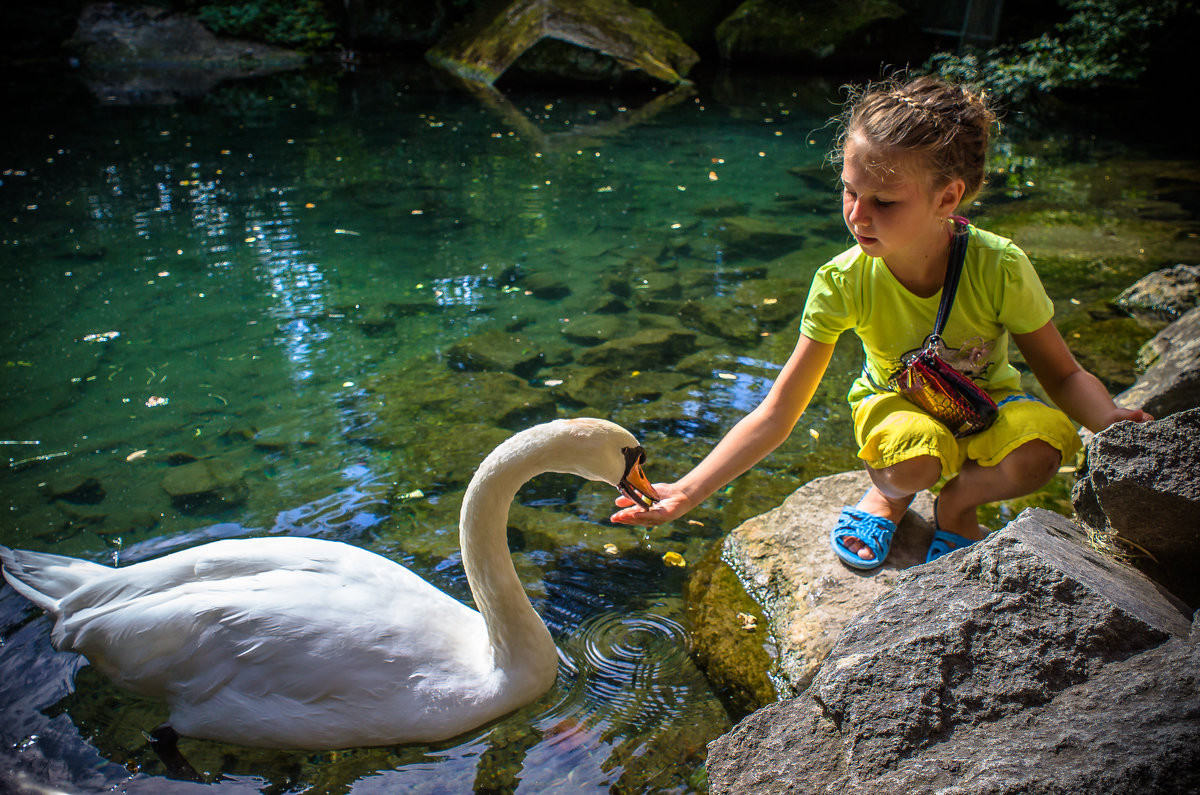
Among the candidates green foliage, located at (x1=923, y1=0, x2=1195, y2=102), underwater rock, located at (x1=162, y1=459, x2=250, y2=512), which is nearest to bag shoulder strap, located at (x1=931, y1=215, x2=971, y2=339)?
underwater rock, located at (x1=162, y1=459, x2=250, y2=512)

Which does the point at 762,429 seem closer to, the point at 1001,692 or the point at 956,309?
the point at 956,309

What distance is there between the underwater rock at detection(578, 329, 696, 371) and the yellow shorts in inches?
97.3

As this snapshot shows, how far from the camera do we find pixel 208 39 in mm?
17734

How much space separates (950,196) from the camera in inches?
103

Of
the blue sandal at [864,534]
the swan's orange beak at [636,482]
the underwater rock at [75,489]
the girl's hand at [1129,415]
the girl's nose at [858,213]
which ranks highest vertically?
the girl's nose at [858,213]

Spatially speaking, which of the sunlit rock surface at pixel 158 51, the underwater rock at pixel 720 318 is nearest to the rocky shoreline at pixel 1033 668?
the underwater rock at pixel 720 318

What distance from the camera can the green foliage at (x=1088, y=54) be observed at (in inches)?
532

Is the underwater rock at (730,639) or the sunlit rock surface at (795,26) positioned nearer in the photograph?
the underwater rock at (730,639)

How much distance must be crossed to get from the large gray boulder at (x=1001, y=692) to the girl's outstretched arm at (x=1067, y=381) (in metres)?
0.66

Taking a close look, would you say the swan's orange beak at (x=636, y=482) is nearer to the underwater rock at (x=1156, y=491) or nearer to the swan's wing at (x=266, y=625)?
the swan's wing at (x=266, y=625)

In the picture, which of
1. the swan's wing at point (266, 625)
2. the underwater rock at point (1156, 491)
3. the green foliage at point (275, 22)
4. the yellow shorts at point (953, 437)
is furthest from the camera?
the green foliage at point (275, 22)

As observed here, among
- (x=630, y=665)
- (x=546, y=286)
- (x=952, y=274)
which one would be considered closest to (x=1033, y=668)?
(x=952, y=274)

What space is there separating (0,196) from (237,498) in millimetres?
6580

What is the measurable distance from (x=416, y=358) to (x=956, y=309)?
11.8 feet
